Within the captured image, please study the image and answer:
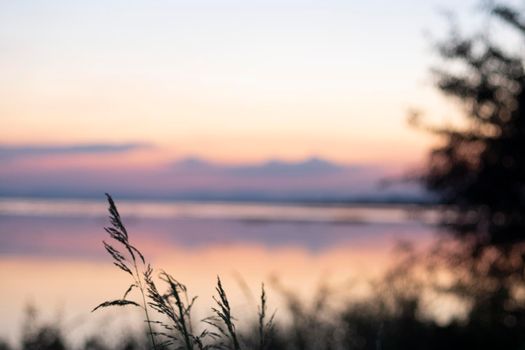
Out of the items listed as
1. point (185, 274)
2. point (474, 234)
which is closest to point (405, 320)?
point (474, 234)

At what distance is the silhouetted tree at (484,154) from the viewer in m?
10.2

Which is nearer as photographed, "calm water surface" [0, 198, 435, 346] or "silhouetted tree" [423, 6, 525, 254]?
"silhouetted tree" [423, 6, 525, 254]

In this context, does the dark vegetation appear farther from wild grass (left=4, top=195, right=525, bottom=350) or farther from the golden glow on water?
the golden glow on water

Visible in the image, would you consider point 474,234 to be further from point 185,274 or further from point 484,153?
point 185,274

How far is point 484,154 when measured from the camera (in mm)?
10469

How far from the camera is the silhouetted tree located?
10.2m

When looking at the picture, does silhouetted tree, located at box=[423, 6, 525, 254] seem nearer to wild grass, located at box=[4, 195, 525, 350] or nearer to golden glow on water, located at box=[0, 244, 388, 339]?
wild grass, located at box=[4, 195, 525, 350]

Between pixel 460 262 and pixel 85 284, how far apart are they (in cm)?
1343

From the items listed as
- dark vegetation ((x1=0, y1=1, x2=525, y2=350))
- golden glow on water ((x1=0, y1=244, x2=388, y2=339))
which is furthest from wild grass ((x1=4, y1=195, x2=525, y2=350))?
golden glow on water ((x1=0, y1=244, x2=388, y2=339))

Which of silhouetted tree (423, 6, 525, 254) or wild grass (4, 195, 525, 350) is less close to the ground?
silhouetted tree (423, 6, 525, 254)

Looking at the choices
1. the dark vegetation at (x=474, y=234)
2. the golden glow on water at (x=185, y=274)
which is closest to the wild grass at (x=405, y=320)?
the dark vegetation at (x=474, y=234)

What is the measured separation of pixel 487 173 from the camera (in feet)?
33.7

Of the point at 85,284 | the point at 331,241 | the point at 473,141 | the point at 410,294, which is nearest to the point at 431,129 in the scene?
the point at 473,141

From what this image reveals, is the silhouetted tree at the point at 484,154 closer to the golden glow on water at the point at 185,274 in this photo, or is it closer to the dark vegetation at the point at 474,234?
the dark vegetation at the point at 474,234
